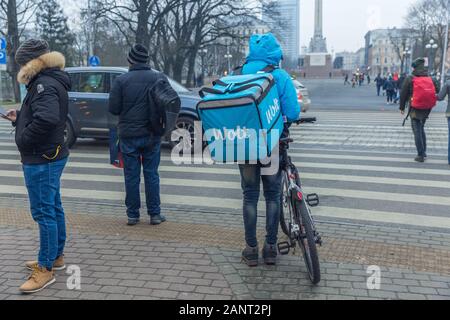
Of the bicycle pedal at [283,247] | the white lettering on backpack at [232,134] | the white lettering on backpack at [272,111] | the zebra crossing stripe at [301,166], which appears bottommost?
the zebra crossing stripe at [301,166]

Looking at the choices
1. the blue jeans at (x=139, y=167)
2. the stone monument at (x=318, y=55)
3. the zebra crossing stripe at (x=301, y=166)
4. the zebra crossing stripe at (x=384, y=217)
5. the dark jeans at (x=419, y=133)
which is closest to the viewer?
the blue jeans at (x=139, y=167)

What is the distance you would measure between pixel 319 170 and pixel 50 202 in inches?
216

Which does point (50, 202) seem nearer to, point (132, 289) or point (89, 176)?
Result: point (132, 289)

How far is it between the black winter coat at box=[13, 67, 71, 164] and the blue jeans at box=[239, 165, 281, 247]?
1.51 metres

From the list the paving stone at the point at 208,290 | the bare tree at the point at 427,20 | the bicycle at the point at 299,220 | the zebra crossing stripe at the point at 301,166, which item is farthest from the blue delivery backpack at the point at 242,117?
the bare tree at the point at 427,20

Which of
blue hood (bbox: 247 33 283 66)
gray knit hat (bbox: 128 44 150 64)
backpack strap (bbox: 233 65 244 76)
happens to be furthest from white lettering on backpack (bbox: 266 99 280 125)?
gray knit hat (bbox: 128 44 150 64)

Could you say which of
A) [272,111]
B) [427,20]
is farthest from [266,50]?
[427,20]

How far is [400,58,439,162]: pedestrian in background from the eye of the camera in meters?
8.67

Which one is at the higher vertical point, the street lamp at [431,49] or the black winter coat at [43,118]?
the street lamp at [431,49]

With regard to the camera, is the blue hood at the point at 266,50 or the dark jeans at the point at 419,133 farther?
the dark jeans at the point at 419,133

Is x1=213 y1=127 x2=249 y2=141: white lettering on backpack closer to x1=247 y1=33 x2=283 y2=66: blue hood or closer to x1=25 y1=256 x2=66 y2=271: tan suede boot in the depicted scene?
x1=247 y1=33 x2=283 y2=66: blue hood

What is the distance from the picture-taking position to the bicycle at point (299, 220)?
12.1 feet

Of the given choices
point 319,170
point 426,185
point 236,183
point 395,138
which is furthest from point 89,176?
point 395,138

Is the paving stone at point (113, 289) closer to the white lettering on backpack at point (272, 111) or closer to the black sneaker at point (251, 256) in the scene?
the black sneaker at point (251, 256)
